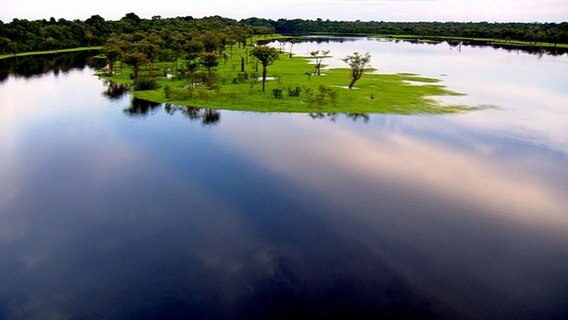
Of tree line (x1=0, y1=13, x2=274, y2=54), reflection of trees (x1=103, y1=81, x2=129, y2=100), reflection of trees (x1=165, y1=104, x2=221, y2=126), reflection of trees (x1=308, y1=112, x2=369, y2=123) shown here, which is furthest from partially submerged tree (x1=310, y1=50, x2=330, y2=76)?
tree line (x1=0, y1=13, x2=274, y2=54)

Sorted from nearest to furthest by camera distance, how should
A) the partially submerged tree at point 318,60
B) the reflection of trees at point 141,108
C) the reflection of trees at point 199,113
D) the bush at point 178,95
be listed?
the reflection of trees at point 199,113 → the reflection of trees at point 141,108 → the bush at point 178,95 → the partially submerged tree at point 318,60

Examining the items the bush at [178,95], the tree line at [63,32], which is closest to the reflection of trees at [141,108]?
the bush at [178,95]

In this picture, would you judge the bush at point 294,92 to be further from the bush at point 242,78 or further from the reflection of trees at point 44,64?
the reflection of trees at point 44,64

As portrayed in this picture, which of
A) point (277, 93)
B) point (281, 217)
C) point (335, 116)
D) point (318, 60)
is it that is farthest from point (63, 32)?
point (281, 217)

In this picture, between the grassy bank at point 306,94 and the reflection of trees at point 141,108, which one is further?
the grassy bank at point 306,94

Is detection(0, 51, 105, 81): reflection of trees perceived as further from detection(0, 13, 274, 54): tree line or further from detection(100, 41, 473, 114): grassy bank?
detection(100, 41, 473, 114): grassy bank

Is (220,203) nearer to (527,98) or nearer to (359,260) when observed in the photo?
(359,260)
